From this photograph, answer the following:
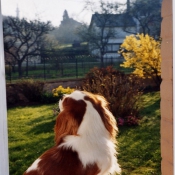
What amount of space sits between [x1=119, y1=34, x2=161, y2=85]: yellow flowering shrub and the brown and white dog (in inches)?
52.2

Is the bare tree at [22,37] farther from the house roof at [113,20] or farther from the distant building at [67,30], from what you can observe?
the house roof at [113,20]

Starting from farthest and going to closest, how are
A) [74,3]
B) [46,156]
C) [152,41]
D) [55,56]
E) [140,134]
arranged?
[140,134] → [152,41] → [55,56] → [74,3] → [46,156]

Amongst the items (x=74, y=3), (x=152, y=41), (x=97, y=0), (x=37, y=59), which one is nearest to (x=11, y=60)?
(x=37, y=59)

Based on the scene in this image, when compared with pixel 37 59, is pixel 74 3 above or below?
above

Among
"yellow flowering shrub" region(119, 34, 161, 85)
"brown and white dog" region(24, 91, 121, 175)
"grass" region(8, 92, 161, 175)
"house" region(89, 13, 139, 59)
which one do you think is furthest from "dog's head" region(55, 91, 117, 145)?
"yellow flowering shrub" region(119, 34, 161, 85)

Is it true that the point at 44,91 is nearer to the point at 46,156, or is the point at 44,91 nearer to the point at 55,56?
the point at 55,56

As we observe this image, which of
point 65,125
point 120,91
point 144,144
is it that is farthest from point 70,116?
point 120,91

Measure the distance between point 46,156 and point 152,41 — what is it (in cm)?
173

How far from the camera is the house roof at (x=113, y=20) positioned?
253 centimetres

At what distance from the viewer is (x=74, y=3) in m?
2.40

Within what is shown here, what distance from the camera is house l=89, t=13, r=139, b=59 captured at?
255cm

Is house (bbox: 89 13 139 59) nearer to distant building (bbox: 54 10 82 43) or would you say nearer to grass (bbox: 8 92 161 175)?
distant building (bbox: 54 10 82 43)

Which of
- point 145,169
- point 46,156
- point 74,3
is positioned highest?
point 74,3

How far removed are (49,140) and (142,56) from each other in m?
1.20
